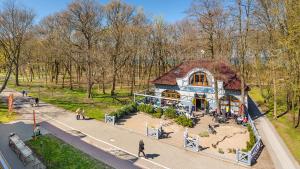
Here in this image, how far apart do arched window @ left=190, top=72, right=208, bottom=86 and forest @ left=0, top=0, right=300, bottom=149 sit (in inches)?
107

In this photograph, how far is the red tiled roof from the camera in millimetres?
27391

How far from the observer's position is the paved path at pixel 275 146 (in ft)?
51.7

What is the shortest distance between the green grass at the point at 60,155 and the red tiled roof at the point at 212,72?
17.0m

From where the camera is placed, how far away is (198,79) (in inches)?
1164

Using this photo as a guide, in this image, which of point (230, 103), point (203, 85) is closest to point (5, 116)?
point (203, 85)

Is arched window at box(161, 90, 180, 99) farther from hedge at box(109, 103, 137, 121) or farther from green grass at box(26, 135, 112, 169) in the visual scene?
green grass at box(26, 135, 112, 169)

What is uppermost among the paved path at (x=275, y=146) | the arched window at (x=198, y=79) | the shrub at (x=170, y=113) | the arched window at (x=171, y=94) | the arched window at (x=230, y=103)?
the arched window at (x=198, y=79)

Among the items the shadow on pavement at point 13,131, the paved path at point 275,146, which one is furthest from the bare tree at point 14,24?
the paved path at point 275,146

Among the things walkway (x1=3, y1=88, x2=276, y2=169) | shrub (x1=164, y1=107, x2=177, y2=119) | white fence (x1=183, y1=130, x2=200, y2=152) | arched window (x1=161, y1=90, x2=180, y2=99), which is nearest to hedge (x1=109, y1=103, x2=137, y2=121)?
walkway (x1=3, y1=88, x2=276, y2=169)

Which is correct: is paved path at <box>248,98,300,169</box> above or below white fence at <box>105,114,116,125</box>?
below

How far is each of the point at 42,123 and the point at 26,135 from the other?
355 cm

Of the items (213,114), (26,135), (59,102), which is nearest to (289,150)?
(213,114)

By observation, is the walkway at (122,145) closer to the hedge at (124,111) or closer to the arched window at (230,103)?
the hedge at (124,111)

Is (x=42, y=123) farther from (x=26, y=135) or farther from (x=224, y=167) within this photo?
(x=224, y=167)
